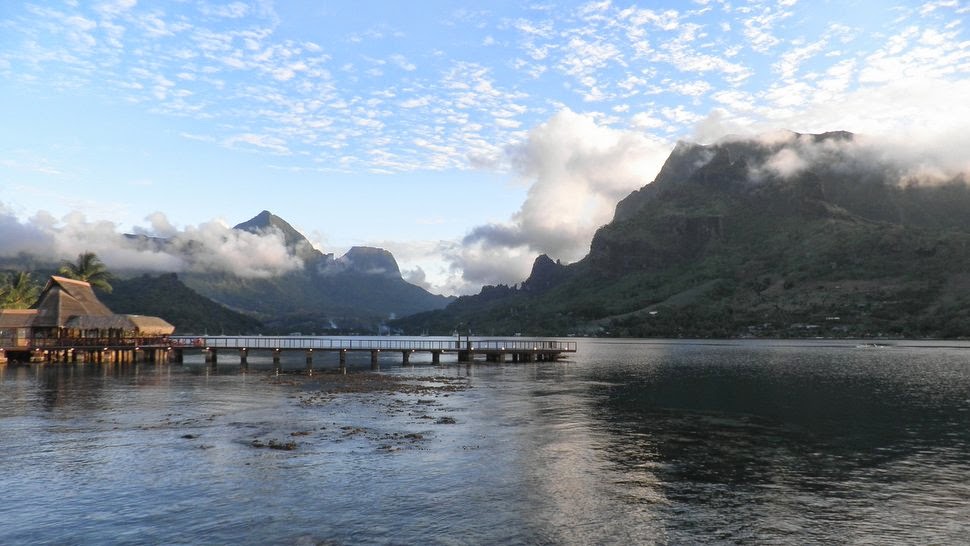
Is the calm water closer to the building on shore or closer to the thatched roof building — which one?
the thatched roof building

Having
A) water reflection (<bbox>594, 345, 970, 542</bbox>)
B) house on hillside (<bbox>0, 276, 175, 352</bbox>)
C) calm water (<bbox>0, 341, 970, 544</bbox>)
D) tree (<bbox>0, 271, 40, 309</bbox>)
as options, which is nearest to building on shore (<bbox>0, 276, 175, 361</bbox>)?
house on hillside (<bbox>0, 276, 175, 352</bbox>)

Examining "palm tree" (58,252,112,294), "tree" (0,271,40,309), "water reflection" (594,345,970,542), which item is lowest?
"water reflection" (594,345,970,542)

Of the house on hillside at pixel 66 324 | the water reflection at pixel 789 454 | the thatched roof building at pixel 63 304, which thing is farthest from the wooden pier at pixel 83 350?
the water reflection at pixel 789 454

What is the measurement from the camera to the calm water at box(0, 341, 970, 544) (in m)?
24.2

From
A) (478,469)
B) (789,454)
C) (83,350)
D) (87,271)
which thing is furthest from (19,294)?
(789,454)

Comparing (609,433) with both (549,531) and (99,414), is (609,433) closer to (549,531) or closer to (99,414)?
(549,531)

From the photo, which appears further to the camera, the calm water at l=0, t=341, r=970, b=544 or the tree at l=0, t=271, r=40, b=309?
the tree at l=0, t=271, r=40, b=309

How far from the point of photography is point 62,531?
931 inches

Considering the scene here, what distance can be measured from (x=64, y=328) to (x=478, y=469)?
361 feet

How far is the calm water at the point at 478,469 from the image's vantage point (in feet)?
79.4

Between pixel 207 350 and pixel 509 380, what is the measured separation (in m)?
66.8

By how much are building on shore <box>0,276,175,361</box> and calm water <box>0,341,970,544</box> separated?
5056 cm

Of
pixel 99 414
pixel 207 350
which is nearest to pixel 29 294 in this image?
pixel 207 350

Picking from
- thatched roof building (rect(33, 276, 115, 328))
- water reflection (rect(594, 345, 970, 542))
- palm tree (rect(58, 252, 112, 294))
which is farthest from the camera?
→ palm tree (rect(58, 252, 112, 294))
